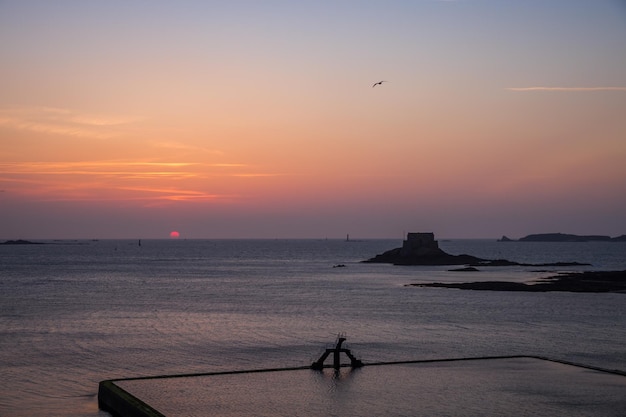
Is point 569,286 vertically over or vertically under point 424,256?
under

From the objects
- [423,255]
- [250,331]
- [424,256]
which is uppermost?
[423,255]

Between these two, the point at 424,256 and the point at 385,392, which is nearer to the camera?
the point at 385,392

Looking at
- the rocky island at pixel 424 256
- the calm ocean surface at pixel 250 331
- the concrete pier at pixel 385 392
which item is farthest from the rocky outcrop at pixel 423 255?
the concrete pier at pixel 385 392

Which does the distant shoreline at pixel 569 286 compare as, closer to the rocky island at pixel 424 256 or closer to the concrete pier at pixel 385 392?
the concrete pier at pixel 385 392

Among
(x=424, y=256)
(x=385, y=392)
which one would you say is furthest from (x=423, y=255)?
(x=385, y=392)

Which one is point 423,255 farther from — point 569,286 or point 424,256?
point 569,286

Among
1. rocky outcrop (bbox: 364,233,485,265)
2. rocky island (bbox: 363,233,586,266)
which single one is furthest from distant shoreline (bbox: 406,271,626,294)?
rocky outcrop (bbox: 364,233,485,265)

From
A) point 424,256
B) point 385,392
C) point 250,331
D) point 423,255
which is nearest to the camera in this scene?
point 385,392

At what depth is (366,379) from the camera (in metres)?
25.3

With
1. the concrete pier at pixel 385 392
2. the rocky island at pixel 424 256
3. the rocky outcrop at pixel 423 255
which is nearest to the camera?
the concrete pier at pixel 385 392

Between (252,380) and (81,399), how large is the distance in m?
5.98

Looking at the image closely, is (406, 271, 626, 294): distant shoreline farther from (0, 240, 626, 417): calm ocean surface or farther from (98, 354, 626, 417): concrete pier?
(98, 354, 626, 417): concrete pier

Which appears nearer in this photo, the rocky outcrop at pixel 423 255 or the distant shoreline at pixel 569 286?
the distant shoreline at pixel 569 286

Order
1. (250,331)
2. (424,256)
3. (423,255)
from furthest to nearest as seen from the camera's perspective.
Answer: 1. (423,255)
2. (424,256)
3. (250,331)
